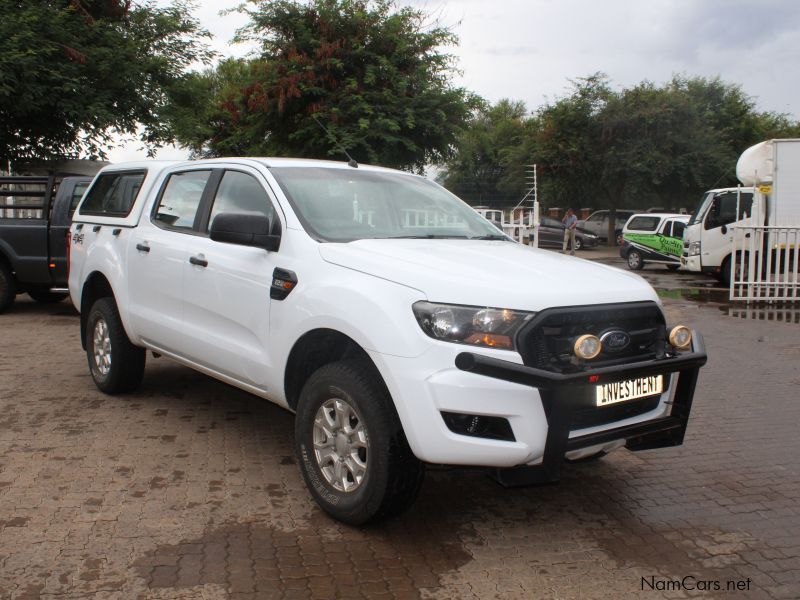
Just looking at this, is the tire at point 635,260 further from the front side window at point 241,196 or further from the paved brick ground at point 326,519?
the front side window at point 241,196

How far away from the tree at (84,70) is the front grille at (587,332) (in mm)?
14785

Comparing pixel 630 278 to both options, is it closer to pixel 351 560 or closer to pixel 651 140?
pixel 351 560

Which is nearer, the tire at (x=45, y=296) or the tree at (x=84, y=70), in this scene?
the tire at (x=45, y=296)

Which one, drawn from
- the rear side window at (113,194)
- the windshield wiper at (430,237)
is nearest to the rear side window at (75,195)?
the rear side window at (113,194)

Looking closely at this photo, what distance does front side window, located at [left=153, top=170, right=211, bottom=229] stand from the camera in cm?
529

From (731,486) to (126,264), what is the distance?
442cm

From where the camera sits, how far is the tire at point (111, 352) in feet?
19.7

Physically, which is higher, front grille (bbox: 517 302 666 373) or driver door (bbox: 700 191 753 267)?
driver door (bbox: 700 191 753 267)

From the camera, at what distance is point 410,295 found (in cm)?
347

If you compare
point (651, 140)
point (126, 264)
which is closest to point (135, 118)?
point (126, 264)

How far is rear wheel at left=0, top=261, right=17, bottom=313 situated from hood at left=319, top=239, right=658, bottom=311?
8.77 meters

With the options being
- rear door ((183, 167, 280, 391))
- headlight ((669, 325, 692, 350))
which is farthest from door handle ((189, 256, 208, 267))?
headlight ((669, 325, 692, 350))

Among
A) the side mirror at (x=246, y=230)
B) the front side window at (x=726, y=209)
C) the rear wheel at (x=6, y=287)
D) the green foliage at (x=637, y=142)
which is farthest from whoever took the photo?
the green foliage at (x=637, y=142)

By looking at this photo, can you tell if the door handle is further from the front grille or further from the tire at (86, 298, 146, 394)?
the front grille
